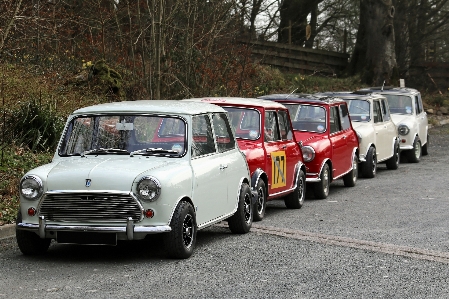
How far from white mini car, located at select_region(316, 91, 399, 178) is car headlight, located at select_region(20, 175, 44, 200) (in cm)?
1030

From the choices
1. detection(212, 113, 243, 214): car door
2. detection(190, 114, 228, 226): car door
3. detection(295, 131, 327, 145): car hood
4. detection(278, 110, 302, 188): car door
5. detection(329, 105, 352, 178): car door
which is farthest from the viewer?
detection(329, 105, 352, 178): car door

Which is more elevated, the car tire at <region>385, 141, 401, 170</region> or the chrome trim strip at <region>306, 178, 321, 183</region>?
the chrome trim strip at <region>306, 178, 321, 183</region>

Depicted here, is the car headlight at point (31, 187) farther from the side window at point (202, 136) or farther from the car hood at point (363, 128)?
the car hood at point (363, 128)

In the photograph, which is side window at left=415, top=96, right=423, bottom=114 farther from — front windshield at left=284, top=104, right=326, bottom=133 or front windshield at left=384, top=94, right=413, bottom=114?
front windshield at left=284, top=104, right=326, bottom=133

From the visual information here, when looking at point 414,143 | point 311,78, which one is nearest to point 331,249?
point 414,143

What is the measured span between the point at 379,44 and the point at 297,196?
2239 cm

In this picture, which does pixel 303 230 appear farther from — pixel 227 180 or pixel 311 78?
pixel 311 78

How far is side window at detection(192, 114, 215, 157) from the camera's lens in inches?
420

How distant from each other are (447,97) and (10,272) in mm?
32790

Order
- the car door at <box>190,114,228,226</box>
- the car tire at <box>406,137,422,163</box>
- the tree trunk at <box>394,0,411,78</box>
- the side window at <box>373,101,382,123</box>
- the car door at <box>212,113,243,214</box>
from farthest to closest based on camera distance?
the tree trunk at <box>394,0,411,78</box>
the car tire at <box>406,137,422,163</box>
the side window at <box>373,101,382,123</box>
the car door at <box>212,113,243,214</box>
the car door at <box>190,114,228,226</box>

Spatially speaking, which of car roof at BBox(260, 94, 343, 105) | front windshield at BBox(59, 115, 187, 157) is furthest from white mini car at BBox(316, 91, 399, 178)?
front windshield at BBox(59, 115, 187, 157)

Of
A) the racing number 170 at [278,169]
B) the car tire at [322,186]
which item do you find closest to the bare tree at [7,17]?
the racing number 170 at [278,169]

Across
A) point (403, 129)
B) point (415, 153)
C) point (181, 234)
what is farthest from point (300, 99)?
point (181, 234)

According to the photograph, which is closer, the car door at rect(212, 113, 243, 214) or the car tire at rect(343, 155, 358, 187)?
the car door at rect(212, 113, 243, 214)
